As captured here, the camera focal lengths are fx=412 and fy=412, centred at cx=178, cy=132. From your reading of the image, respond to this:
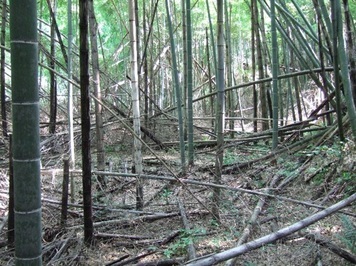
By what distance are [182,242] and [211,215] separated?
61 cm

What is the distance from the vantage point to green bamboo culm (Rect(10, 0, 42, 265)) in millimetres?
1549

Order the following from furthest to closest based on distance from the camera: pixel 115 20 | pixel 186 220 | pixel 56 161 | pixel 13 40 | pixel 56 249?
1. pixel 115 20
2. pixel 56 161
3. pixel 186 220
4. pixel 56 249
5. pixel 13 40

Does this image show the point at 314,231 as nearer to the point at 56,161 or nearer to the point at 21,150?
the point at 21,150

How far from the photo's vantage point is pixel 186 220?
11.3ft

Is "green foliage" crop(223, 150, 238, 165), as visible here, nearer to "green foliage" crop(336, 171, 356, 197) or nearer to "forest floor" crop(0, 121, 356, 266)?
"forest floor" crop(0, 121, 356, 266)

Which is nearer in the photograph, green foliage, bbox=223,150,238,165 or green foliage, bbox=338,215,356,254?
green foliage, bbox=338,215,356,254

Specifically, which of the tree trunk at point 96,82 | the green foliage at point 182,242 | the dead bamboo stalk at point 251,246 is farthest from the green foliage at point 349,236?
the tree trunk at point 96,82

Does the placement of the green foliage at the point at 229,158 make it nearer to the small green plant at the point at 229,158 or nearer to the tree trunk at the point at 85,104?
the small green plant at the point at 229,158

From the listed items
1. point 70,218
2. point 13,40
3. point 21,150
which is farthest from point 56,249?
point 13,40

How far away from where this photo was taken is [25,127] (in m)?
1.59

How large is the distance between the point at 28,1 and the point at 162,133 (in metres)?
5.76

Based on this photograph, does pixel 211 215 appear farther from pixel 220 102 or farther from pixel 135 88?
pixel 135 88

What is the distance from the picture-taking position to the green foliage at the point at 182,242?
9.42ft

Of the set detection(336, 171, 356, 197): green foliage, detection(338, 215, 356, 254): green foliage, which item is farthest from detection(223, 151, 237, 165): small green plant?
detection(338, 215, 356, 254): green foliage
